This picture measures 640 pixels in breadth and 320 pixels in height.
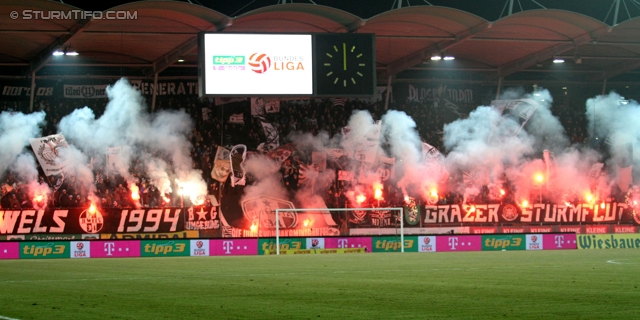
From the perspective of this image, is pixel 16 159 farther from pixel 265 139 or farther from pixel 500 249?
pixel 500 249

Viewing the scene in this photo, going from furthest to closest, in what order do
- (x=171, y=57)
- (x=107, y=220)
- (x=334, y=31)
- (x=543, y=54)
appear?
1. (x=543, y=54)
2. (x=171, y=57)
3. (x=334, y=31)
4. (x=107, y=220)

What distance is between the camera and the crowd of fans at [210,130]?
35188 mm

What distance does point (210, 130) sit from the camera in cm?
3928

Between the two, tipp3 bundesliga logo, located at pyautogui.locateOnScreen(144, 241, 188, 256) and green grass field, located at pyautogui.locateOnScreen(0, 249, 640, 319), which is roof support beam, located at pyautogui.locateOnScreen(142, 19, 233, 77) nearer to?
tipp3 bundesliga logo, located at pyautogui.locateOnScreen(144, 241, 188, 256)

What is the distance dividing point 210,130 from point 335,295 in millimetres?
29750

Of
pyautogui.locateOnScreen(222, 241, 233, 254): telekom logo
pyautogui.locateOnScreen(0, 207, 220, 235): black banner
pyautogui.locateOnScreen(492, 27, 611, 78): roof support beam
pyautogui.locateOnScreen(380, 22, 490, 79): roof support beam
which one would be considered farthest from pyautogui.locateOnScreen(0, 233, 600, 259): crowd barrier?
pyautogui.locateOnScreen(492, 27, 611, 78): roof support beam

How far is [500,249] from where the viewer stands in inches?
1304

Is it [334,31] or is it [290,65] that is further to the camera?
[334,31]

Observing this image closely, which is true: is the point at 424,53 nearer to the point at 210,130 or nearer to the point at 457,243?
the point at 210,130

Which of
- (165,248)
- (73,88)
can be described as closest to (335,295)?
(165,248)

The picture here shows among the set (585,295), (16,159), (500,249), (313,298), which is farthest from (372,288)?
(16,159)
